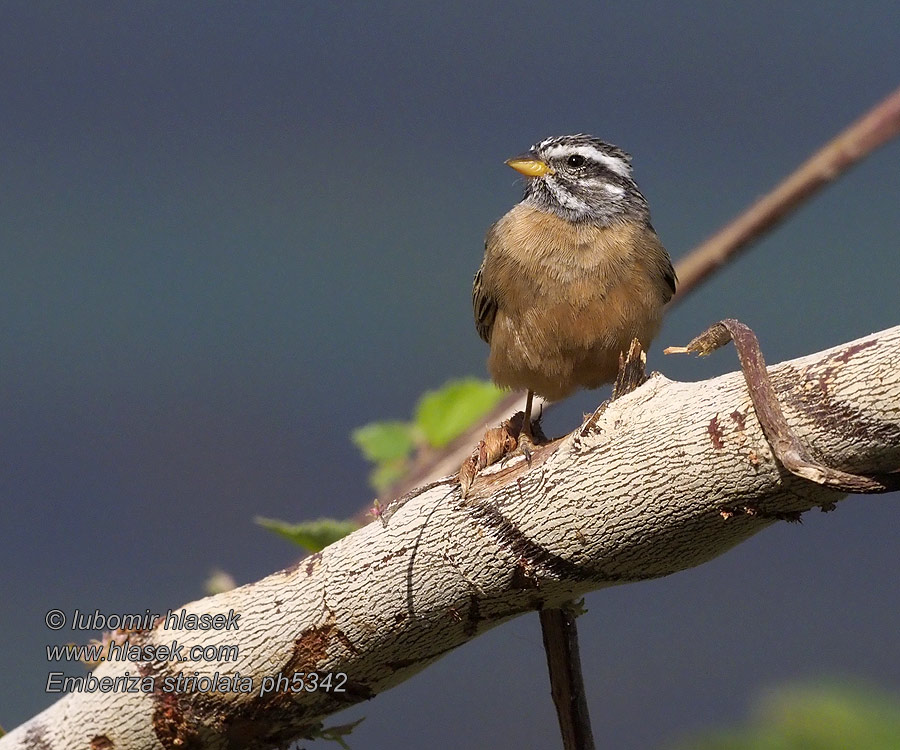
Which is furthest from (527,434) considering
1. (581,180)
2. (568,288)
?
(581,180)

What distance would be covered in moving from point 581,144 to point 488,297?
3.24 ft

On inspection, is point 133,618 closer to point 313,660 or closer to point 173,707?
point 173,707

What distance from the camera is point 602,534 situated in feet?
8.43

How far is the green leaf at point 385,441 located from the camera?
416 centimetres

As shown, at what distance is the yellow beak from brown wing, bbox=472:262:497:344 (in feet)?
1.87

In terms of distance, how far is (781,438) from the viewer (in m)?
2.27

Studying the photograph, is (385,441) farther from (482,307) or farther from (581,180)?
(581,180)

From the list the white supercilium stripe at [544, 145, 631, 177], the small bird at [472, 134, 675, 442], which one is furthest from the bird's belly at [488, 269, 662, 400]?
the white supercilium stripe at [544, 145, 631, 177]

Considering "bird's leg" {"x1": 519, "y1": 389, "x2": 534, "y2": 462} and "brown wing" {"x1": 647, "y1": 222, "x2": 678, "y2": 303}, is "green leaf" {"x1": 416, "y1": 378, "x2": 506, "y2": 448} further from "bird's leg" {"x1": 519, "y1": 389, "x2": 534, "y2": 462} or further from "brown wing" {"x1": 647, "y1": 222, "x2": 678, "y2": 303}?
"brown wing" {"x1": 647, "y1": 222, "x2": 678, "y2": 303}

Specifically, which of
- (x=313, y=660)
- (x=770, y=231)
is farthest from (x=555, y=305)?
(x=313, y=660)

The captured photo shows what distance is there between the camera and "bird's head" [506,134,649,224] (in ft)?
14.3

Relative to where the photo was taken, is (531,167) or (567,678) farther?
(531,167)

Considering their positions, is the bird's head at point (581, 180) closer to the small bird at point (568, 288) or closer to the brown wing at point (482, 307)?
the small bird at point (568, 288)

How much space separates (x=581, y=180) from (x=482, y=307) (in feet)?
2.57
